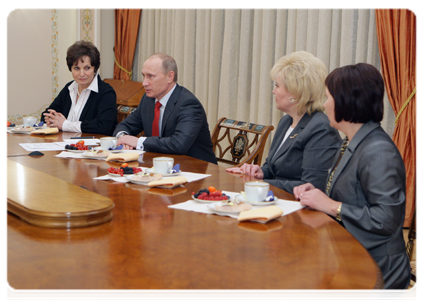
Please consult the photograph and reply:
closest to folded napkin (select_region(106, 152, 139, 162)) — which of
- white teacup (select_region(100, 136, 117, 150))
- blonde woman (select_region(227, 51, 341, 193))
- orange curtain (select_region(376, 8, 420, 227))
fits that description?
white teacup (select_region(100, 136, 117, 150))

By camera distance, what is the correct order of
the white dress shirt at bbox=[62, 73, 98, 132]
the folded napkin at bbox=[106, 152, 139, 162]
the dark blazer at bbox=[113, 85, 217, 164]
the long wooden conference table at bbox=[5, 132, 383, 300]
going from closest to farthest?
the long wooden conference table at bbox=[5, 132, 383, 300], the folded napkin at bbox=[106, 152, 139, 162], the dark blazer at bbox=[113, 85, 217, 164], the white dress shirt at bbox=[62, 73, 98, 132]

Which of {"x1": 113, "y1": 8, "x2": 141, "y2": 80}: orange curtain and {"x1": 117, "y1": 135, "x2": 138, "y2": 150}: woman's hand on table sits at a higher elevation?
{"x1": 113, "y1": 8, "x2": 141, "y2": 80}: orange curtain

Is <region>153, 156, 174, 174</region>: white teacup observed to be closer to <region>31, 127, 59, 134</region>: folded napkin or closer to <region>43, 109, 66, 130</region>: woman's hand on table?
<region>31, 127, 59, 134</region>: folded napkin

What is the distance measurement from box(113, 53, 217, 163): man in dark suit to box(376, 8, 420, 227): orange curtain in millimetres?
1447

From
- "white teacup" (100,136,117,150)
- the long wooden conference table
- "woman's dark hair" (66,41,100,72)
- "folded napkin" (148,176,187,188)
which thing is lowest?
the long wooden conference table

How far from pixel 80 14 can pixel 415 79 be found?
455 centimetres

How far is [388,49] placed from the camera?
11.3 feet

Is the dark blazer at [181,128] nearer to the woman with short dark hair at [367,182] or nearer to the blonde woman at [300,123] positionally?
the blonde woman at [300,123]

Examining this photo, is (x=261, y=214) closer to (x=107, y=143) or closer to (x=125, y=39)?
(x=107, y=143)

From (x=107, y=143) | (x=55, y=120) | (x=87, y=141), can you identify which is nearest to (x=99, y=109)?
(x=55, y=120)

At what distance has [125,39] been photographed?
6.26 metres

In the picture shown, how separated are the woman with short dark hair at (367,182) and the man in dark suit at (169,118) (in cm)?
126

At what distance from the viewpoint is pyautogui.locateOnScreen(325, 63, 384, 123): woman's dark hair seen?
1.66 metres

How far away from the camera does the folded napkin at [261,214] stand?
4.54 feet
